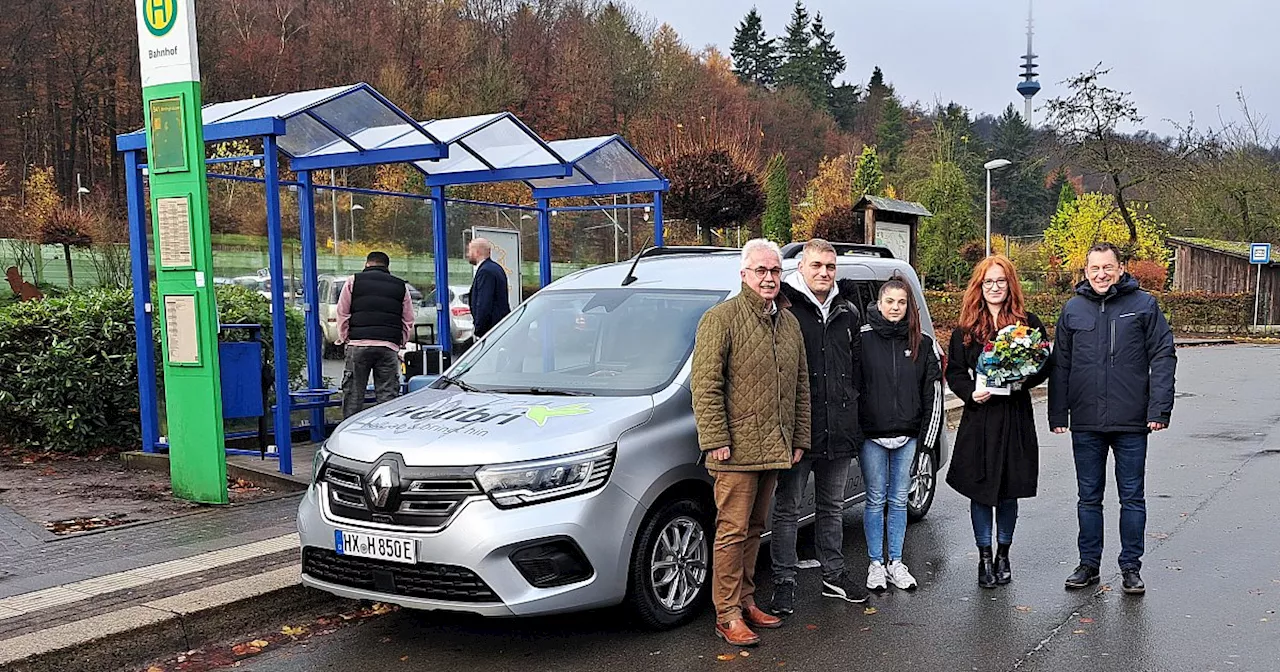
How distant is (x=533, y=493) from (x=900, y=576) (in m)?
2.46

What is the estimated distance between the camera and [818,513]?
5.92 metres

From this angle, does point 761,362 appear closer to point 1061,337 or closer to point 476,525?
point 476,525

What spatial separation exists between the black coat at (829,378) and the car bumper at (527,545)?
3.84 feet

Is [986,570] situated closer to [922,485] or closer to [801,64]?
[922,485]

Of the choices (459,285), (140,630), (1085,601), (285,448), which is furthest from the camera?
(459,285)

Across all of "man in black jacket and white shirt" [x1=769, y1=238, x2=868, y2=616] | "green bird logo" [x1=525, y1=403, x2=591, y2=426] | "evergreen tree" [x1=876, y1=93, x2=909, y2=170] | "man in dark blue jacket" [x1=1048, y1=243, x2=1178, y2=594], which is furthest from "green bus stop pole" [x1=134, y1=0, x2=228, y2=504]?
"evergreen tree" [x1=876, y1=93, x2=909, y2=170]

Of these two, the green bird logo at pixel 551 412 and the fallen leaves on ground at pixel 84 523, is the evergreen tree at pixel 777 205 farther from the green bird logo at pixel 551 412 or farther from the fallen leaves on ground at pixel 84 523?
the green bird logo at pixel 551 412

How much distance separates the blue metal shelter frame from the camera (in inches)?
349

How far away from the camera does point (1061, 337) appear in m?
6.07

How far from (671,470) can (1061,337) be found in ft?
8.20

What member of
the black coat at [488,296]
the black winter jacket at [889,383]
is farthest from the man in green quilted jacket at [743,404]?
the black coat at [488,296]

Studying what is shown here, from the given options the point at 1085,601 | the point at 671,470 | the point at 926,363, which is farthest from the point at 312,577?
the point at 1085,601

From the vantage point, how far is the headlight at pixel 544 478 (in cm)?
478

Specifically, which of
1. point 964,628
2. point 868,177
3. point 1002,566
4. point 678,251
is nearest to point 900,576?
point 1002,566
